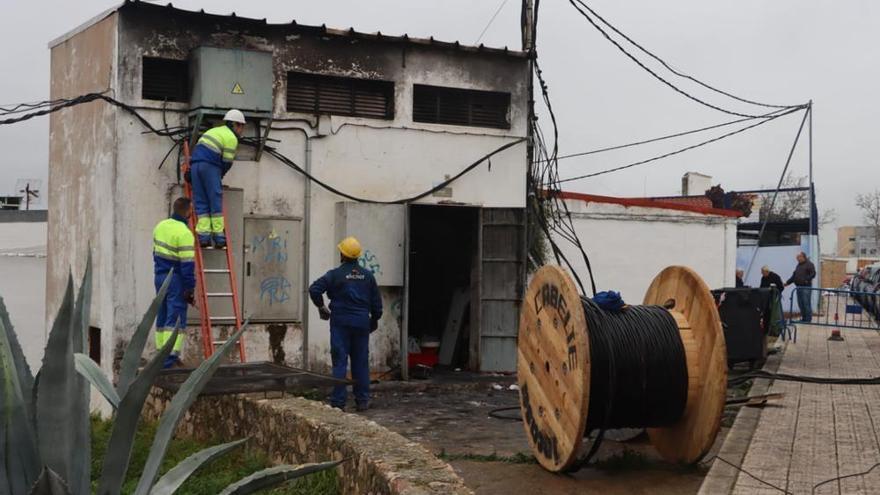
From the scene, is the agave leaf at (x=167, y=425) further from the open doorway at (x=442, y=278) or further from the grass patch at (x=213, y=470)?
the open doorway at (x=442, y=278)

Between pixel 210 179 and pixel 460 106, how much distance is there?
481 centimetres

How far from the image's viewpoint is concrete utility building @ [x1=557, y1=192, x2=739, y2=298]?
20094 mm

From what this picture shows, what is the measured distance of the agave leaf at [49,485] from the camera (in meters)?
3.05

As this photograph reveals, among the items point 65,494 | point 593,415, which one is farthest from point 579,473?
point 65,494

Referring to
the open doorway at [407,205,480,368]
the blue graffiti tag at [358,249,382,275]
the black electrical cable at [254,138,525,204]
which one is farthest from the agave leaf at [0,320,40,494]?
the open doorway at [407,205,480,368]

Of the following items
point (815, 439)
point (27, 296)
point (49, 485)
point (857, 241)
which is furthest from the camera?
point (857, 241)

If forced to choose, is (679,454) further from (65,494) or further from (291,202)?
(291,202)

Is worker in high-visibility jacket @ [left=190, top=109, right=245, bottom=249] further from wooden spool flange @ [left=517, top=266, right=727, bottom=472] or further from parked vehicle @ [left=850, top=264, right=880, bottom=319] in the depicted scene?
parked vehicle @ [left=850, top=264, right=880, bottom=319]

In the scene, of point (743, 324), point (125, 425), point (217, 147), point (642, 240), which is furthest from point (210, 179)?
point (642, 240)

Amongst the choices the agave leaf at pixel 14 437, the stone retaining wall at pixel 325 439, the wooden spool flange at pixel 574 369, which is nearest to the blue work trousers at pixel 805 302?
the wooden spool flange at pixel 574 369

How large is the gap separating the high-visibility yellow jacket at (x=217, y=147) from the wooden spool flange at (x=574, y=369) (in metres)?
5.03

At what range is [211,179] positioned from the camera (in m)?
11.5

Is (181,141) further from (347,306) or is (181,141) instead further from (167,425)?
(167,425)

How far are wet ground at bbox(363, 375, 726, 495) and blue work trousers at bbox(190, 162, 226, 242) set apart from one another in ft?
9.08
